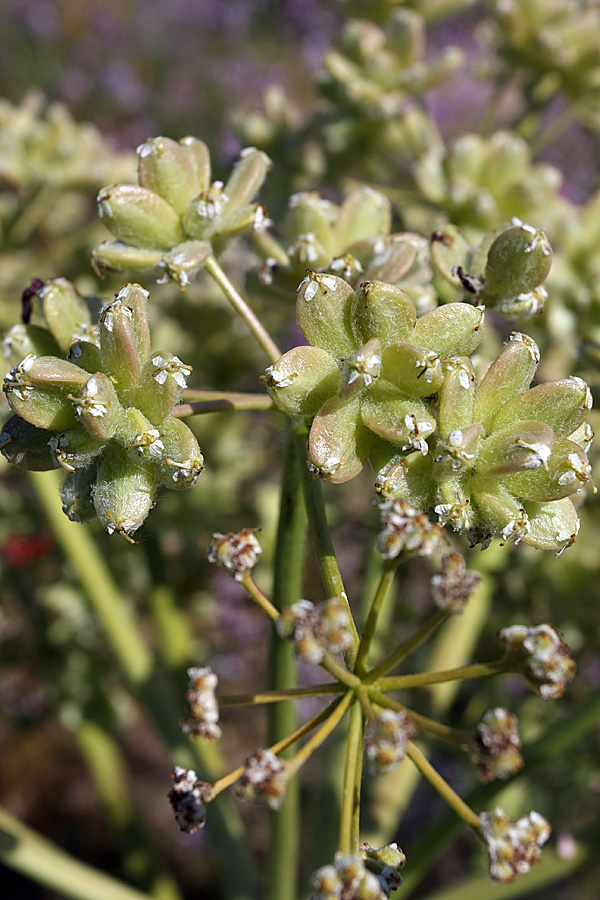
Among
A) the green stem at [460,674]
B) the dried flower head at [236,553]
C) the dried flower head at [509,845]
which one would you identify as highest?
the dried flower head at [236,553]

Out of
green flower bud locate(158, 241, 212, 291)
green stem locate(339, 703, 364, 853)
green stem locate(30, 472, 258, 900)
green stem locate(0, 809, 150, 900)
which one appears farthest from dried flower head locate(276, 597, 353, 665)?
green stem locate(30, 472, 258, 900)

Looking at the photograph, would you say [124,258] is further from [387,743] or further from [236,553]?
[387,743]

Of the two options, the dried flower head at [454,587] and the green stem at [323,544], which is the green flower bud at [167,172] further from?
the dried flower head at [454,587]

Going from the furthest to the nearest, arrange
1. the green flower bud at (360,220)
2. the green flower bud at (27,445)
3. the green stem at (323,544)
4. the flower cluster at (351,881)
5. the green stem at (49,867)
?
the green stem at (49,867)
the green flower bud at (360,220)
the green flower bud at (27,445)
the green stem at (323,544)
the flower cluster at (351,881)

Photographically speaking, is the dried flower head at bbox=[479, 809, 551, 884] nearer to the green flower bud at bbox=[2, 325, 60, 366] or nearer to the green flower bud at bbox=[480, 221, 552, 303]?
the green flower bud at bbox=[480, 221, 552, 303]

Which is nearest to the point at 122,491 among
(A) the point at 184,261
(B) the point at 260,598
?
(B) the point at 260,598

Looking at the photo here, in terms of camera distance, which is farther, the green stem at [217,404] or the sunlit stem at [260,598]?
the green stem at [217,404]

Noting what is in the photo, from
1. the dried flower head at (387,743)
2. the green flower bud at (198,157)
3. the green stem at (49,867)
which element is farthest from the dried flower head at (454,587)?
the green stem at (49,867)
